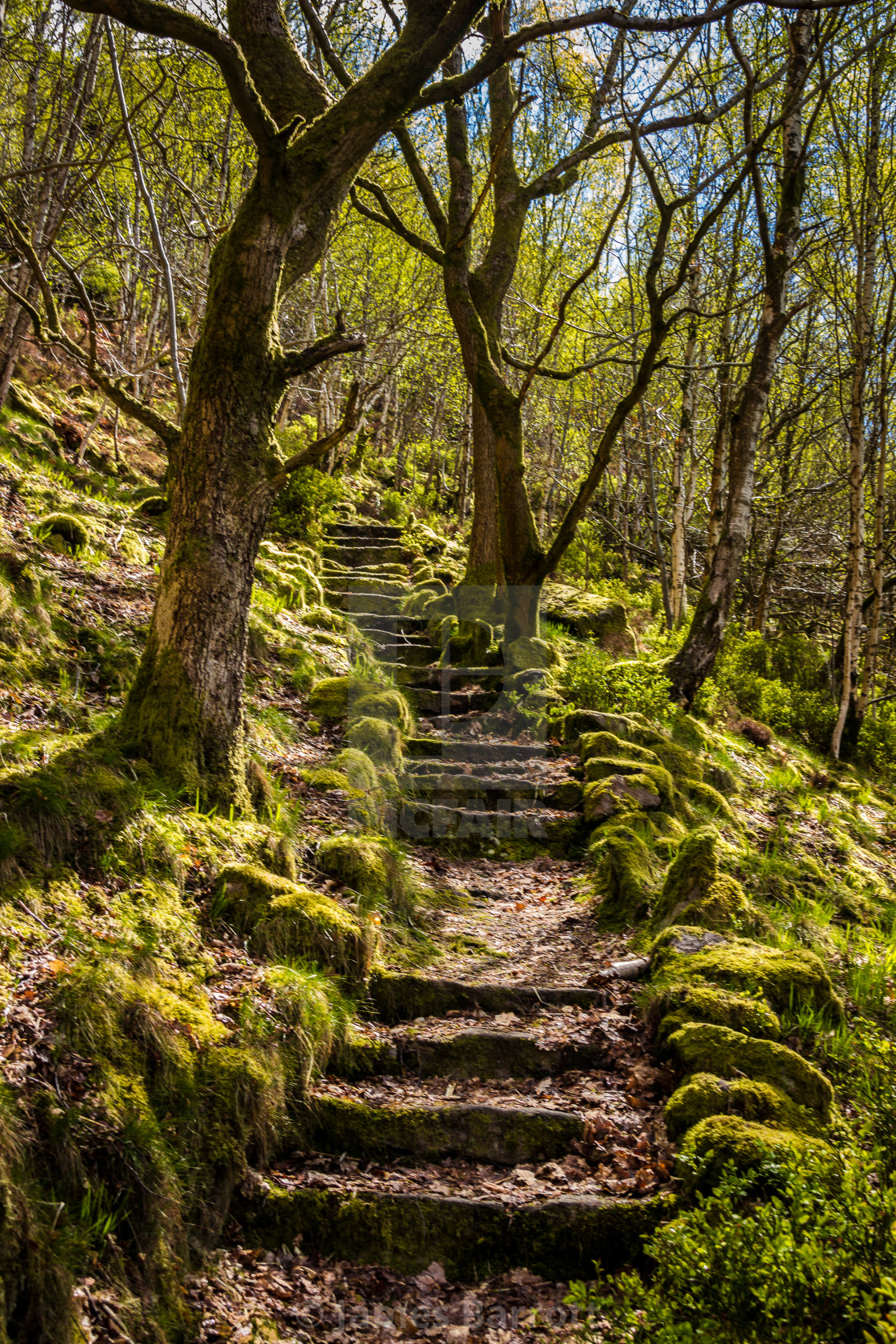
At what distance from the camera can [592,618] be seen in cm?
1133

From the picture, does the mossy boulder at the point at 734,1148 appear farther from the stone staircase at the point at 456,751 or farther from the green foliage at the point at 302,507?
the green foliage at the point at 302,507

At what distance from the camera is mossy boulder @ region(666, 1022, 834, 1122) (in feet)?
10.6

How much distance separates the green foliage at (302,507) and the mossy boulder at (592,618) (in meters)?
4.09

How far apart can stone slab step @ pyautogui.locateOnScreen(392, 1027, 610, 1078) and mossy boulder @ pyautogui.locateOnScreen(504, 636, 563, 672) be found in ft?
17.4

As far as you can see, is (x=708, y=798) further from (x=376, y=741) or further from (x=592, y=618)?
(x=592, y=618)

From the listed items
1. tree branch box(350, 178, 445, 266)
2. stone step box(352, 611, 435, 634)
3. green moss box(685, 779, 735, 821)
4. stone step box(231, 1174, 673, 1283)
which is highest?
tree branch box(350, 178, 445, 266)

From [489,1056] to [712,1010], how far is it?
1.08 meters

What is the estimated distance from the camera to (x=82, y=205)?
9.44 meters

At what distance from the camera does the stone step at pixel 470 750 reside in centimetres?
746

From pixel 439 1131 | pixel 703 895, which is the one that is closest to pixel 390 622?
pixel 703 895

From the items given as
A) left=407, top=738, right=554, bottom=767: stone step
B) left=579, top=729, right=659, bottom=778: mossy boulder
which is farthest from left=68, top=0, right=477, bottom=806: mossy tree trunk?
left=579, top=729, right=659, bottom=778: mossy boulder

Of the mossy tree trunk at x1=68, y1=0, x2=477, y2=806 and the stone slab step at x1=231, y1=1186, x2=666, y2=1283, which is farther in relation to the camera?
the mossy tree trunk at x1=68, y1=0, x2=477, y2=806

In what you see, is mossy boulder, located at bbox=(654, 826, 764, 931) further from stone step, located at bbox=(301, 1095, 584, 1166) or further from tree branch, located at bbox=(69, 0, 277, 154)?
tree branch, located at bbox=(69, 0, 277, 154)

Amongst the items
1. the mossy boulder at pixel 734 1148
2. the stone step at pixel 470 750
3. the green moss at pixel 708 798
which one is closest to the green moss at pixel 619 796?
the green moss at pixel 708 798
